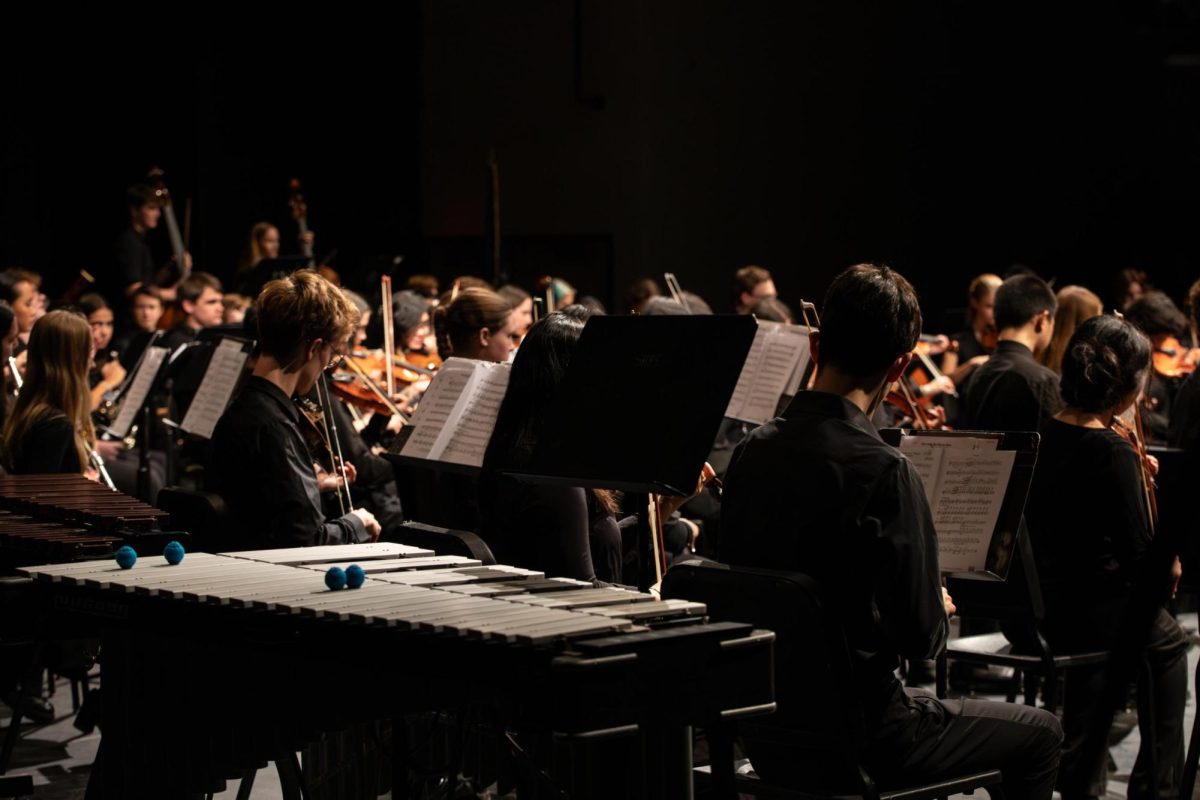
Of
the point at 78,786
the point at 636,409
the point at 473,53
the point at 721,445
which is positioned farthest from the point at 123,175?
the point at 636,409

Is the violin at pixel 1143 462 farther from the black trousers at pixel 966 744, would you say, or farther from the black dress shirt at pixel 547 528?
the black dress shirt at pixel 547 528

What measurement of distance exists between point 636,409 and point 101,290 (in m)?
10.5

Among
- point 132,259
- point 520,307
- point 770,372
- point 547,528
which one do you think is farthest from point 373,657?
point 132,259

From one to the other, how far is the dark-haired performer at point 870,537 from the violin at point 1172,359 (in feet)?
17.0

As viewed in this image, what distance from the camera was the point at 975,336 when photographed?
8492 mm

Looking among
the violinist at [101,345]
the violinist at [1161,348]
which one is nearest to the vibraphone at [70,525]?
the violinist at [101,345]

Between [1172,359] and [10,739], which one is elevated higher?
[1172,359]

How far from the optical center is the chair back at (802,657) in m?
2.72

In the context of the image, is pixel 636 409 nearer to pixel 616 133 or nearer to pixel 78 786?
pixel 78 786

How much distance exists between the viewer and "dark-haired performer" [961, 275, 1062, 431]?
5.40 metres

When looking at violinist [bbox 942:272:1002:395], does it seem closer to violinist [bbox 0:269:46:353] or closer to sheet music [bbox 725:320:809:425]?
sheet music [bbox 725:320:809:425]

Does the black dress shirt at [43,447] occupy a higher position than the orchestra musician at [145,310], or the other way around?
the orchestra musician at [145,310]

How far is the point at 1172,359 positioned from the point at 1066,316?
2168mm

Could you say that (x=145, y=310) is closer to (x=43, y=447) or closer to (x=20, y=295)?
(x=20, y=295)
